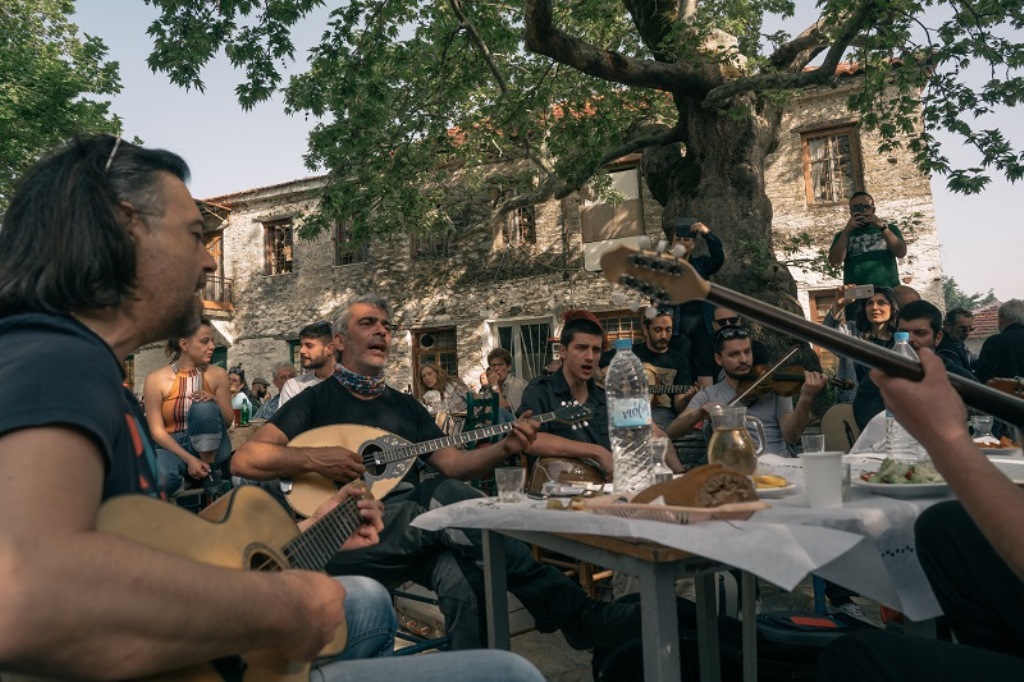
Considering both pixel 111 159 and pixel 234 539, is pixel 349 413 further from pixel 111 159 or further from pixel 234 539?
pixel 111 159

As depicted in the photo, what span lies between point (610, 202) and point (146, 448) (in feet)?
49.8

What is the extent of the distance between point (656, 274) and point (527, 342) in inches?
659

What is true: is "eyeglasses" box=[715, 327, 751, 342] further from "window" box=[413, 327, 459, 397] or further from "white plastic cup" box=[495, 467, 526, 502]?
"window" box=[413, 327, 459, 397]

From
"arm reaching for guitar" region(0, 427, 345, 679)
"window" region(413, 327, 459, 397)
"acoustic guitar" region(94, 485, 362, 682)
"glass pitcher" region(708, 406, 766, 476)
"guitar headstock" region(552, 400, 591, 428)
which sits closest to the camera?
"arm reaching for guitar" region(0, 427, 345, 679)

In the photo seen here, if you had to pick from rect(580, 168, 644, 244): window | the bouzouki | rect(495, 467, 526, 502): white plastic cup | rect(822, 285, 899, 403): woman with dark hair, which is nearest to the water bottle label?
rect(495, 467, 526, 502): white plastic cup

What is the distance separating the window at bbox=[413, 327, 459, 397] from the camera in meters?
19.2

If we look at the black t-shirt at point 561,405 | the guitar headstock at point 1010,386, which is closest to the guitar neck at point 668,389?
Result: the black t-shirt at point 561,405

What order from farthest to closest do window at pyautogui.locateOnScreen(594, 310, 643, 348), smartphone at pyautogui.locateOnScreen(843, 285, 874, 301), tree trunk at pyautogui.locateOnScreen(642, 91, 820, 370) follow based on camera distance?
1. window at pyautogui.locateOnScreen(594, 310, 643, 348)
2. tree trunk at pyautogui.locateOnScreen(642, 91, 820, 370)
3. smartphone at pyautogui.locateOnScreen(843, 285, 874, 301)

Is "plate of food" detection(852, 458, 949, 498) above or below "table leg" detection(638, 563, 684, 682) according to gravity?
above

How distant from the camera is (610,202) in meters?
15.8

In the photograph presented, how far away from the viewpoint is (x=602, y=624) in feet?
8.79

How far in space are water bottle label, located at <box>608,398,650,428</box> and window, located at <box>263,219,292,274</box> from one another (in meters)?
21.1

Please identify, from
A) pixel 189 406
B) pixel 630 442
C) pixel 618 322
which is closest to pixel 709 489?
pixel 630 442

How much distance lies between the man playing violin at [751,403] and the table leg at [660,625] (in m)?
2.62
